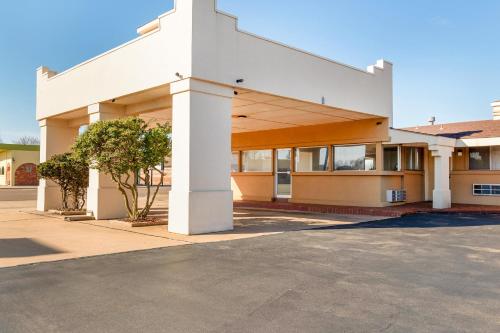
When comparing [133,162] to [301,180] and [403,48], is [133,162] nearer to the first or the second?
[301,180]

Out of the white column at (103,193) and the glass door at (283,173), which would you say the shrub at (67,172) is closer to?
the white column at (103,193)

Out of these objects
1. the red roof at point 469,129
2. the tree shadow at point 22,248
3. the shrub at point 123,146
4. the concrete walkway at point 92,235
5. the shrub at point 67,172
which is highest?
the red roof at point 469,129

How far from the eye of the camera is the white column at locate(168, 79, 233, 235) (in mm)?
10305

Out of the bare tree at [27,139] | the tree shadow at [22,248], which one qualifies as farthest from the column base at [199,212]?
the bare tree at [27,139]

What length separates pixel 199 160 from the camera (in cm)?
1054

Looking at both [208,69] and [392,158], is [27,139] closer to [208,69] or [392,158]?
[392,158]

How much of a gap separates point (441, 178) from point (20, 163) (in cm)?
4434

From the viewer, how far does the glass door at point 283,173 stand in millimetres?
20922

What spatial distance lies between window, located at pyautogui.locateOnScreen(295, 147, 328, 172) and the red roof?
6.66m

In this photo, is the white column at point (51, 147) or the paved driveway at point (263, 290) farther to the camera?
the white column at point (51, 147)

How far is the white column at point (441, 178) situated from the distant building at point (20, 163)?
138 ft

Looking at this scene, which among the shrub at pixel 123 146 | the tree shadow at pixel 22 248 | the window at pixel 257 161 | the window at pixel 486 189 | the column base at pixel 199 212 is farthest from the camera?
the window at pixel 257 161

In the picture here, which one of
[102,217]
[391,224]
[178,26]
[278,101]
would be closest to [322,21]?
[278,101]

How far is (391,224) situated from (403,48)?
392 inches
